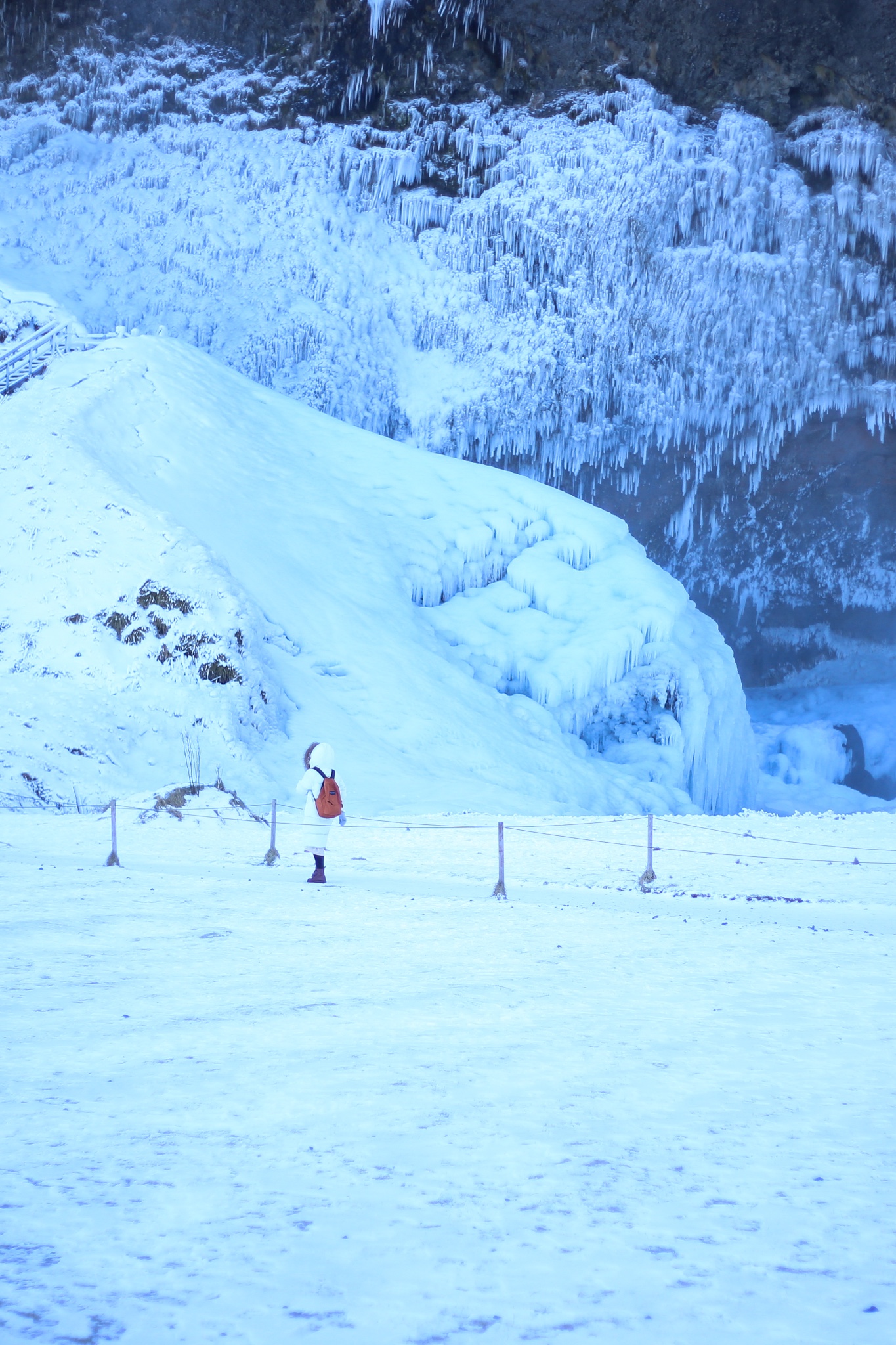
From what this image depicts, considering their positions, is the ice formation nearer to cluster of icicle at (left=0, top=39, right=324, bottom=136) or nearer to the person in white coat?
cluster of icicle at (left=0, top=39, right=324, bottom=136)

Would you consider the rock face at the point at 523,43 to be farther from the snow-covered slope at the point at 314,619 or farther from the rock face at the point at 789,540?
the snow-covered slope at the point at 314,619

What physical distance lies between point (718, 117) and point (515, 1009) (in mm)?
28120

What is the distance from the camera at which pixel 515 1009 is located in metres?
4.39

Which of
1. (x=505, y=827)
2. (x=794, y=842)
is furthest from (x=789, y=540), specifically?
(x=505, y=827)

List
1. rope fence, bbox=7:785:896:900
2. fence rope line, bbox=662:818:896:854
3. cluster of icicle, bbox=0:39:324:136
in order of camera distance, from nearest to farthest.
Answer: rope fence, bbox=7:785:896:900 < fence rope line, bbox=662:818:896:854 < cluster of icicle, bbox=0:39:324:136

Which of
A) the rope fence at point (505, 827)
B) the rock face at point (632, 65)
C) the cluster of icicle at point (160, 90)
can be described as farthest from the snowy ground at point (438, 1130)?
the cluster of icicle at point (160, 90)

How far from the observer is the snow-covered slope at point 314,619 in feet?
50.8

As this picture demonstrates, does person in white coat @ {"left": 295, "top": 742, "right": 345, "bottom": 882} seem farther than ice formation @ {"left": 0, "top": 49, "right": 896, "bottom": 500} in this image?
No

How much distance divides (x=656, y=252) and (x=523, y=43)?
6186 mm

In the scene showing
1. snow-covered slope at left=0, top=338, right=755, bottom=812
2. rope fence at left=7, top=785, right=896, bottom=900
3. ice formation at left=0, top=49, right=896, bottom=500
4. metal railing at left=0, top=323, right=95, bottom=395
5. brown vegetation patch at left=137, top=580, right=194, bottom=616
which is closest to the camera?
rope fence at left=7, top=785, right=896, bottom=900

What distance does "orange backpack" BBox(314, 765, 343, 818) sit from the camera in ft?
27.2

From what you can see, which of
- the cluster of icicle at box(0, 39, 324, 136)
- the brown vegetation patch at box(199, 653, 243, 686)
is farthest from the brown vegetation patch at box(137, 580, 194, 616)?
the cluster of icicle at box(0, 39, 324, 136)

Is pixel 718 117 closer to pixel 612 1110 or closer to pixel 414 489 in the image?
pixel 414 489

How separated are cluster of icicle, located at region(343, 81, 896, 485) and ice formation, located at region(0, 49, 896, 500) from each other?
2.7 inches
